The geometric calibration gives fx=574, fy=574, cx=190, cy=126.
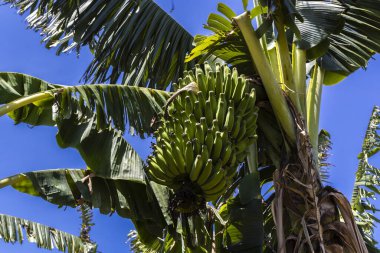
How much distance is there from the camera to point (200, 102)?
303 cm

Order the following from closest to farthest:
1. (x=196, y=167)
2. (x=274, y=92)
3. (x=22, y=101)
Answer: (x=196, y=167), (x=274, y=92), (x=22, y=101)

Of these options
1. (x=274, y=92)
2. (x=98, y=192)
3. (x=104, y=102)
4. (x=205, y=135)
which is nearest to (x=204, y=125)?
(x=205, y=135)

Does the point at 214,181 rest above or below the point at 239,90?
below

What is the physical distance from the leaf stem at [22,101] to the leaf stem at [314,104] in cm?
170

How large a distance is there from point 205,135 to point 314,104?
1.34 m

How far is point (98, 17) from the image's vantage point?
13.4 ft

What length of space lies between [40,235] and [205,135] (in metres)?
2.40

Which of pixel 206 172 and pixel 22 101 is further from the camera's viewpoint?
pixel 22 101

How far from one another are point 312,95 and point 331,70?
0.44m

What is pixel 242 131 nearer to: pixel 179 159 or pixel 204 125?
pixel 204 125

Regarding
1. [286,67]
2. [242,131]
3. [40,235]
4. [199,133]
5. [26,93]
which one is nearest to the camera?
[199,133]

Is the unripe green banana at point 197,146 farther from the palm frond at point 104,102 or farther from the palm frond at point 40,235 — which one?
the palm frond at point 40,235

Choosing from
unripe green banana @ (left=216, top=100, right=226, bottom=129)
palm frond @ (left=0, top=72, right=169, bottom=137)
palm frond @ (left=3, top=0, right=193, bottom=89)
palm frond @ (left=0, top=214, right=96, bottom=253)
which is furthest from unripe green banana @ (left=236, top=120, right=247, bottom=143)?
palm frond @ (left=0, top=214, right=96, bottom=253)

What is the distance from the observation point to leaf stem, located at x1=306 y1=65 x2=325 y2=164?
12.0 ft
